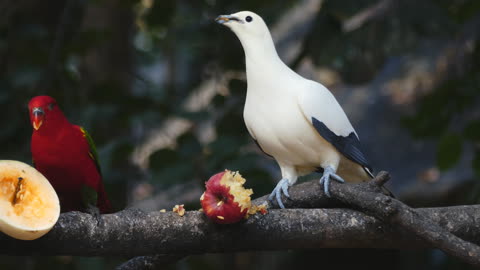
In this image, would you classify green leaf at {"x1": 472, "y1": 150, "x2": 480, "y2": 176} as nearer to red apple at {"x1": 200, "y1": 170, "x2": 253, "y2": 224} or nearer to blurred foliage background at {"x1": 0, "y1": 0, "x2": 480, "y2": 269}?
blurred foliage background at {"x1": 0, "y1": 0, "x2": 480, "y2": 269}

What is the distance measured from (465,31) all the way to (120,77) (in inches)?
115

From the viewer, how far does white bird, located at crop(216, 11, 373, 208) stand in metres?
3.45

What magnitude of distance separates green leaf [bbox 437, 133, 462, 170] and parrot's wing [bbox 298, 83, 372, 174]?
1.06m

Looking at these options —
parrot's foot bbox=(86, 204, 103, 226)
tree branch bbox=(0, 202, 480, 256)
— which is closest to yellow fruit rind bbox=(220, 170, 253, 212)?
tree branch bbox=(0, 202, 480, 256)

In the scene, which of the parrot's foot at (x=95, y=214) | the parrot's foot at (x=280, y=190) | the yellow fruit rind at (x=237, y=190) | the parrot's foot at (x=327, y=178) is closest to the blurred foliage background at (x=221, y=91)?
the parrot's foot at (x=280, y=190)

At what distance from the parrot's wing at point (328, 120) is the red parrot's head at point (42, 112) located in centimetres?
113

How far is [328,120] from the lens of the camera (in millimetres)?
3510

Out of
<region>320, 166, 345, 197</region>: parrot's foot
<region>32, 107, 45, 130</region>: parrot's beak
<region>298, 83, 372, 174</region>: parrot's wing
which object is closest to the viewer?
<region>32, 107, 45, 130</region>: parrot's beak

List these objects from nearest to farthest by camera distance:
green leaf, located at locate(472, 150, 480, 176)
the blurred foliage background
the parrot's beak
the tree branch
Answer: the tree branch
the parrot's beak
green leaf, located at locate(472, 150, 480, 176)
the blurred foliage background

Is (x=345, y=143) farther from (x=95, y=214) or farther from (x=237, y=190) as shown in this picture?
(x=95, y=214)

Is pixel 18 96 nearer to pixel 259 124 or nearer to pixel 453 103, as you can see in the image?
pixel 259 124

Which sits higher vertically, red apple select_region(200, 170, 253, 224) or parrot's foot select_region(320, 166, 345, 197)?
parrot's foot select_region(320, 166, 345, 197)

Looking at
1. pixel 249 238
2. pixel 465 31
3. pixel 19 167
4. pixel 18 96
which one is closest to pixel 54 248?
pixel 19 167

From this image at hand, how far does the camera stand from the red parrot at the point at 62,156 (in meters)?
3.13
